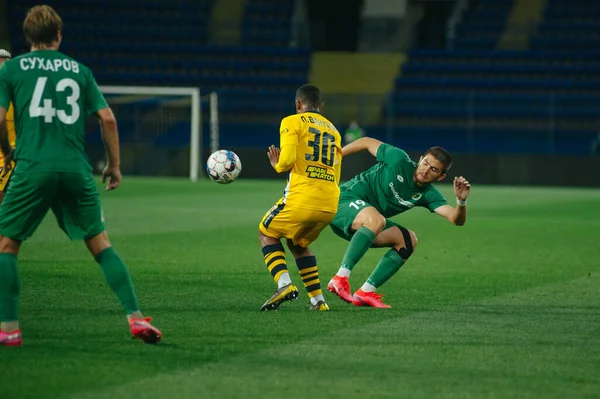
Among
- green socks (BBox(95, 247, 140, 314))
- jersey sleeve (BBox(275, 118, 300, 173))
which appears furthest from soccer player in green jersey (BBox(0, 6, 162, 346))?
jersey sleeve (BBox(275, 118, 300, 173))

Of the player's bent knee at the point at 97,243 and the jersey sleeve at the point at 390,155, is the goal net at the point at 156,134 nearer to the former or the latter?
the jersey sleeve at the point at 390,155

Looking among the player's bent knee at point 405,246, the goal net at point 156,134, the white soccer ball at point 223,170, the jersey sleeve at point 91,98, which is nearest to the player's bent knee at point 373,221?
the player's bent knee at point 405,246

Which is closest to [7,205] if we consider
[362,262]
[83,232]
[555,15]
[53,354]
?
[83,232]

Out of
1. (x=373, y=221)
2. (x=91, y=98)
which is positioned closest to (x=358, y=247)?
(x=373, y=221)

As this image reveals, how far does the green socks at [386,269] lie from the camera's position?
8547 millimetres

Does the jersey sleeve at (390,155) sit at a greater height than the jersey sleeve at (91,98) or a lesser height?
lesser

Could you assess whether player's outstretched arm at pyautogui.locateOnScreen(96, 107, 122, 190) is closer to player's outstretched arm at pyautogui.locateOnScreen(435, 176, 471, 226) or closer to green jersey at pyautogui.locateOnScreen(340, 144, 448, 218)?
player's outstretched arm at pyautogui.locateOnScreen(435, 176, 471, 226)

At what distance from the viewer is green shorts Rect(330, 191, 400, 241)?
8.70 meters

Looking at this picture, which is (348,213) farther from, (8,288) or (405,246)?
(8,288)

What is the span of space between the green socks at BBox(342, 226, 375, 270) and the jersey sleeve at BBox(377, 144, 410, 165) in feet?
2.29

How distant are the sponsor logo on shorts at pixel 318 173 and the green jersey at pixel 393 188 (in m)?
1.05

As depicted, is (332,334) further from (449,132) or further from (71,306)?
(449,132)

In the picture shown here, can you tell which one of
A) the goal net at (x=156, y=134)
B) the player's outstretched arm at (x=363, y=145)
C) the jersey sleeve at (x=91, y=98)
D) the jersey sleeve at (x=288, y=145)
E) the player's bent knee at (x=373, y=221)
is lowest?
the goal net at (x=156, y=134)

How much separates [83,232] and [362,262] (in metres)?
6.01
